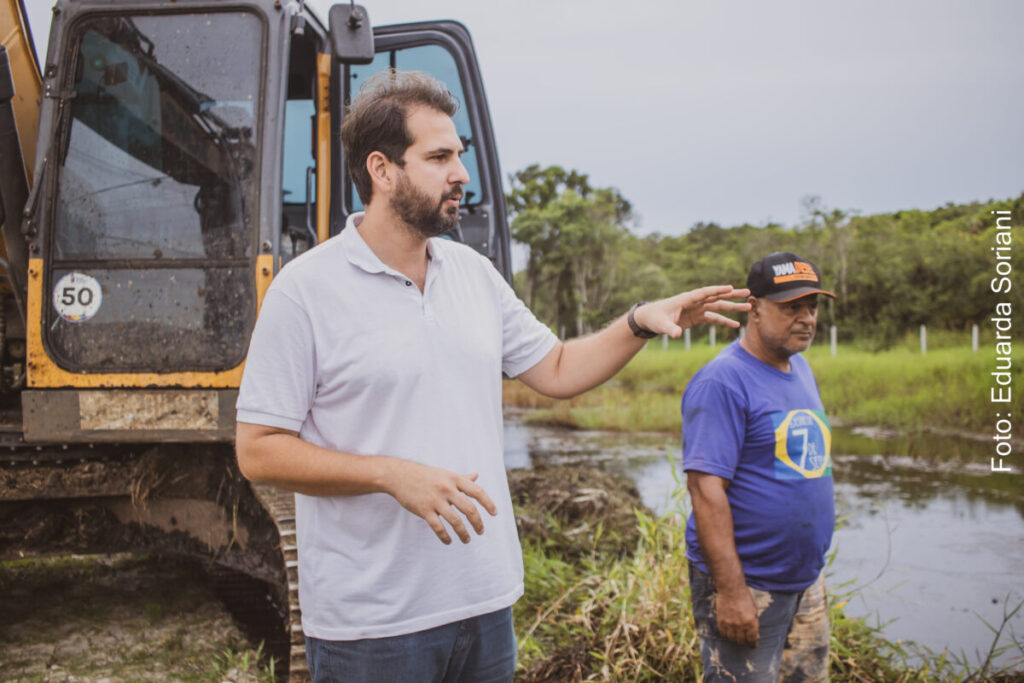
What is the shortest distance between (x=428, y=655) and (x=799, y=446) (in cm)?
147

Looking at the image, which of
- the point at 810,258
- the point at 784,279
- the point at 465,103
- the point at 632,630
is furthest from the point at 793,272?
the point at 810,258

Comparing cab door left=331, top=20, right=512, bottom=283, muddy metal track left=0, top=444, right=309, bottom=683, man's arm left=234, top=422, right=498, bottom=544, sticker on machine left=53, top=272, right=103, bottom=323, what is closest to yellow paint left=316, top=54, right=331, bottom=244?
cab door left=331, top=20, right=512, bottom=283

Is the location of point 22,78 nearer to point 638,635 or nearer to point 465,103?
point 465,103

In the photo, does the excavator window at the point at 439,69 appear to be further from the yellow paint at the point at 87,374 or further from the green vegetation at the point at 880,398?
the green vegetation at the point at 880,398

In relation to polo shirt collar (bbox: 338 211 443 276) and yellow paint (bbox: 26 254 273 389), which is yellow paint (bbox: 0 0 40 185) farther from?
polo shirt collar (bbox: 338 211 443 276)

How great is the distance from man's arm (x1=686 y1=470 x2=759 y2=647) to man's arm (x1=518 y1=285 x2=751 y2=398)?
67cm

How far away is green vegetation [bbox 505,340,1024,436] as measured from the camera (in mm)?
12086

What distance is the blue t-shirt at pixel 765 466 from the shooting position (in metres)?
2.67

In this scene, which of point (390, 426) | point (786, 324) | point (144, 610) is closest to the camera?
point (390, 426)

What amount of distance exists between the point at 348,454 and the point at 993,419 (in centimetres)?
1193

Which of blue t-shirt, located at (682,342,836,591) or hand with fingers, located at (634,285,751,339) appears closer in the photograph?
hand with fingers, located at (634,285,751,339)

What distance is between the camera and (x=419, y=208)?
1862 mm

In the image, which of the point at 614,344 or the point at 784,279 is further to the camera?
the point at 784,279

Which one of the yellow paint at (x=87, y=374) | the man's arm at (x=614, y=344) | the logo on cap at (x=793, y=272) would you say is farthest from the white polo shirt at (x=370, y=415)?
the yellow paint at (x=87, y=374)
